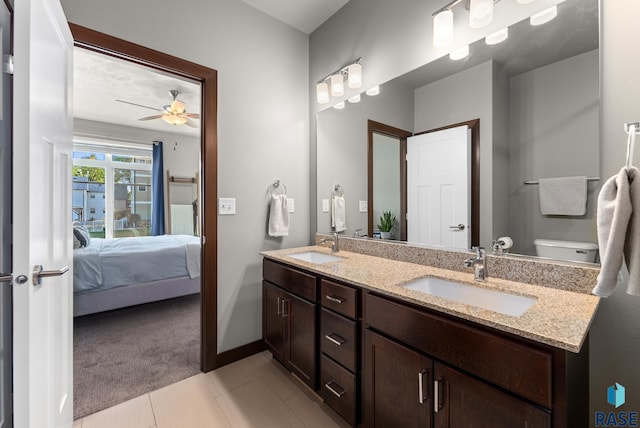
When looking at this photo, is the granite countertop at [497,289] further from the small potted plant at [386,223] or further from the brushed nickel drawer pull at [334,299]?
the small potted plant at [386,223]

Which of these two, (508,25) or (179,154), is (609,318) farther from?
(179,154)

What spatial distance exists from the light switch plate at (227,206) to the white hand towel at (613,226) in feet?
6.43

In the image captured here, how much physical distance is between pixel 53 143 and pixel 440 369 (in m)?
1.69

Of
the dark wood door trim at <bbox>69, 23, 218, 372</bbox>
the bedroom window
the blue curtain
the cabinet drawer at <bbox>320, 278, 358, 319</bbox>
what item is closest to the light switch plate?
the dark wood door trim at <bbox>69, 23, 218, 372</bbox>

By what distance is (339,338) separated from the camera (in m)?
1.39

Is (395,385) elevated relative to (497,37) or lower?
lower

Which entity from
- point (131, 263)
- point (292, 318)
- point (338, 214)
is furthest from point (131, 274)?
point (338, 214)

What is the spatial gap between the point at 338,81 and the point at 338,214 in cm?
104

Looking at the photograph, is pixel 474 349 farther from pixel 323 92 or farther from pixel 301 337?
pixel 323 92

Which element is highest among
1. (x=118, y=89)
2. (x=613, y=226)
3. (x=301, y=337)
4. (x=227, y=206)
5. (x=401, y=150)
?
(x=118, y=89)

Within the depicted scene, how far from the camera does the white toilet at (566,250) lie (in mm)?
1139

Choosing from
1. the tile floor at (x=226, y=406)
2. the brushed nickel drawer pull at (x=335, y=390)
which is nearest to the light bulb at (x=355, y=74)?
the brushed nickel drawer pull at (x=335, y=390)

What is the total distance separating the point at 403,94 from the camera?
180 centimetres

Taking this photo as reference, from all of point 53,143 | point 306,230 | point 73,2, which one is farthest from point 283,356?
point 73,2
